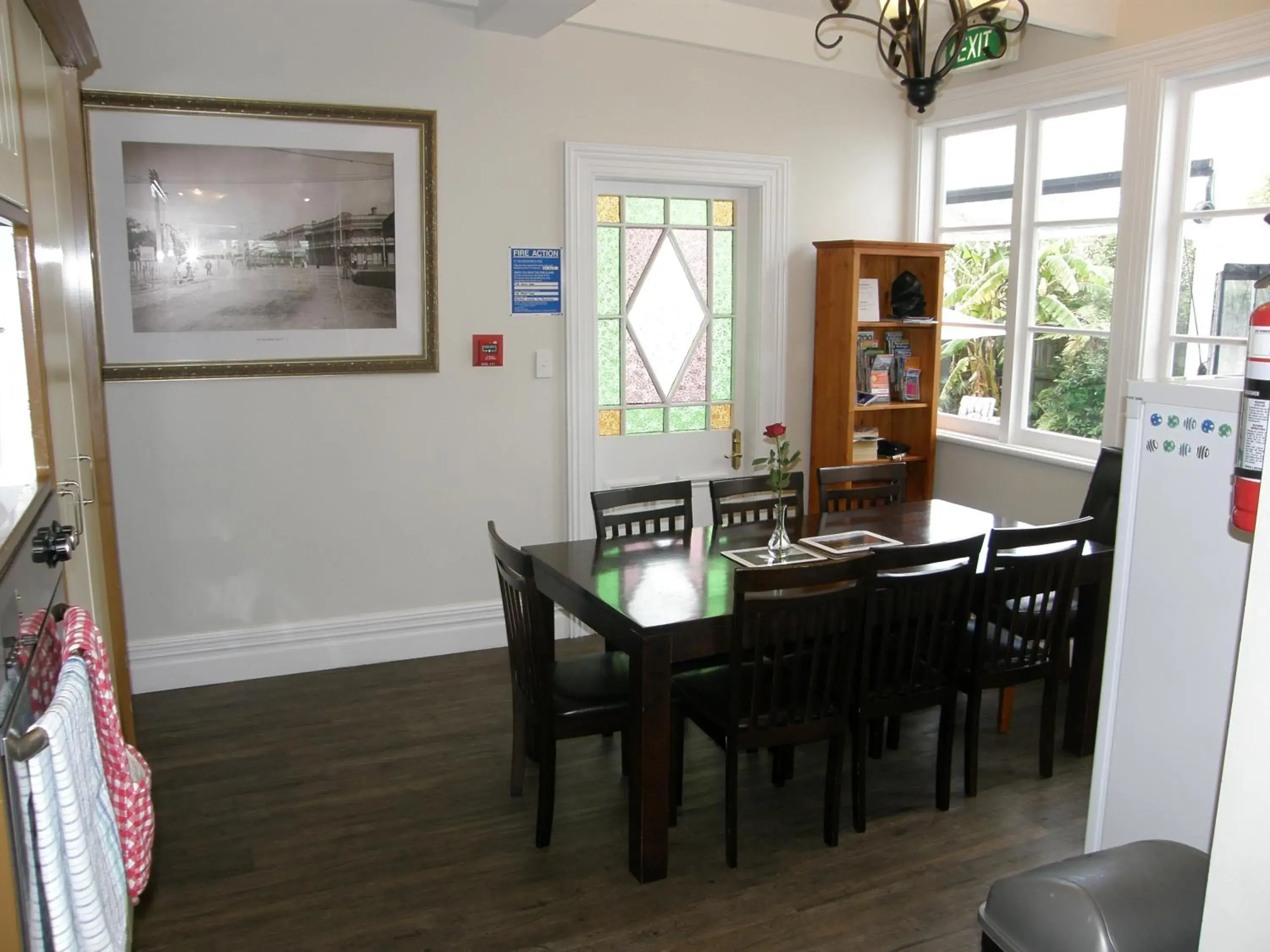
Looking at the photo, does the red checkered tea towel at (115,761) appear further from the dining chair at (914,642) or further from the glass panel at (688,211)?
the glass panel at (688,211)

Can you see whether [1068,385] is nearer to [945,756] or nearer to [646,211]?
[646,211]

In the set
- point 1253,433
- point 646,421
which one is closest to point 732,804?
point 1253,433

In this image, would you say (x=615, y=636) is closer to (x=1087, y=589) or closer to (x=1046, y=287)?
(x=1087, y=589)

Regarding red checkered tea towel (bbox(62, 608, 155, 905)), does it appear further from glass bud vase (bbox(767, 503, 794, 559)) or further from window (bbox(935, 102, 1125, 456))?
window (bbox(935, 102, 1125, 456))

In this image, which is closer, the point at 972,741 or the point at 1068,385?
the point at 972,741

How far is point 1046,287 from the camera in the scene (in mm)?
4949

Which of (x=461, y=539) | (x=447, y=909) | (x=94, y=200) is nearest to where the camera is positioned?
(x=447, y=909)

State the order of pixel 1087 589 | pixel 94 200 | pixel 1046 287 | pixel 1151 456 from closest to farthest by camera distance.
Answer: pixel 1151 456
pixel 1087 589
pixel 94 200
pixel 1046 287

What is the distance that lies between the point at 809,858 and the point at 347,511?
2.49 meters

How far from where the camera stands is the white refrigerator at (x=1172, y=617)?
67.3 inches

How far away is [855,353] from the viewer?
16.7 ft

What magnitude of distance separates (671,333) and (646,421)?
45cm

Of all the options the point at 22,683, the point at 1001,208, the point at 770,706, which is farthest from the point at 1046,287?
the point at 22,683

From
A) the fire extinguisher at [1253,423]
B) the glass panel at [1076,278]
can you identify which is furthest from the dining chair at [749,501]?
the fire extinguisher at [1253,423]
